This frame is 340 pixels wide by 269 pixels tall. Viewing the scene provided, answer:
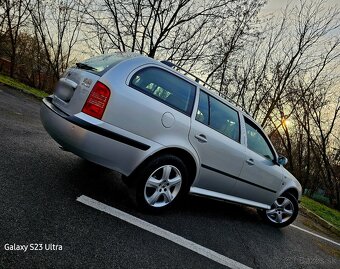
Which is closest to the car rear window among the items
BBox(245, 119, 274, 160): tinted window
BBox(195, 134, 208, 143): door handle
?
BBox(195, 134, 208, 143): door handle

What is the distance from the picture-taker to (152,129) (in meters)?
3.23

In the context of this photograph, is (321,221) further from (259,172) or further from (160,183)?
(160,183)

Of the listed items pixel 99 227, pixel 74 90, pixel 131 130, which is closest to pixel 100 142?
pixel 131 130

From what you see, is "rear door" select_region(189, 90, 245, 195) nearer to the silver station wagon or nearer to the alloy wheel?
the silver station wagon

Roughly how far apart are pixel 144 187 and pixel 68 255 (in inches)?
48.9

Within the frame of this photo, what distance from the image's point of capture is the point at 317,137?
2100cm

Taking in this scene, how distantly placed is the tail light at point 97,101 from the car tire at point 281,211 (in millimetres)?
3652

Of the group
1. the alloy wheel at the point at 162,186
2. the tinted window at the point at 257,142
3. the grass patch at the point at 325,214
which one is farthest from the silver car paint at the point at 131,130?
the grass patch at the point at 325,214

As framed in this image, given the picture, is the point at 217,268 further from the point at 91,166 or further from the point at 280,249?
the point at 91,166

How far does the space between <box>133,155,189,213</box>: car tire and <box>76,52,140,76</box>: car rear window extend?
119cm

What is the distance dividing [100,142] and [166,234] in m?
1.26

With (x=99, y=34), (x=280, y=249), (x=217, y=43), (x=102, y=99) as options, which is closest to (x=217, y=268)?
(x=280, y=249)

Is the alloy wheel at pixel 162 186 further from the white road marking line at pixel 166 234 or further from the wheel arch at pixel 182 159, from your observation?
the white road marking line at pixel 166 234

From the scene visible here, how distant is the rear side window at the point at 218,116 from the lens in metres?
3.81
